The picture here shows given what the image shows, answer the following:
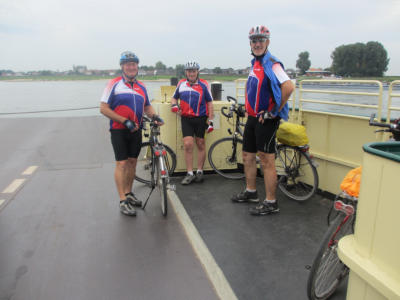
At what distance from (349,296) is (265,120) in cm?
250

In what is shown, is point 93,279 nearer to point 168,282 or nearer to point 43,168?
→ point 168,282

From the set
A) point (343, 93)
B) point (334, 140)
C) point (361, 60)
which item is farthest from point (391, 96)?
point (361, 60)

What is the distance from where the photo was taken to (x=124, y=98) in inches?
175

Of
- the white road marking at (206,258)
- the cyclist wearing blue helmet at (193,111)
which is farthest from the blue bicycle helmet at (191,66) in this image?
the white road marking at (206,258)

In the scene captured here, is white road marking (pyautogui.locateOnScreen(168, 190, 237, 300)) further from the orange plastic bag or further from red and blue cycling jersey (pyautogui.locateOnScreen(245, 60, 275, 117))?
red and blue cycling jersey (pyautogui.locateOnScreen(245, 60, 275, 117))

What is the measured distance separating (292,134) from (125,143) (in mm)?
2218

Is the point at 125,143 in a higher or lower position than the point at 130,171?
higher

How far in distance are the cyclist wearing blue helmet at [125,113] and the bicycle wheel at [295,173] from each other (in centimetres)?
188

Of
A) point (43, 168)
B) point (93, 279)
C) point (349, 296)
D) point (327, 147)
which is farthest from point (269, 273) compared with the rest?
point (43, 168)

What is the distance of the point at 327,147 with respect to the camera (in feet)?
16.3

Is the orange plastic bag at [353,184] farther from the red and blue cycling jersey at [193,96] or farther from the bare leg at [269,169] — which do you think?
the red and blue cycling jersey at [193,96]

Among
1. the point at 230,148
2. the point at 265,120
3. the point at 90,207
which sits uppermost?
the point at 265,120

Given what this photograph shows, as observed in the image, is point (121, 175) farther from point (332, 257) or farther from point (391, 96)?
point (391, 96)

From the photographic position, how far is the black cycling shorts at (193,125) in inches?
233
